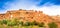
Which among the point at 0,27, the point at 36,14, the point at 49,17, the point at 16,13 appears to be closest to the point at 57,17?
the point at 49,17

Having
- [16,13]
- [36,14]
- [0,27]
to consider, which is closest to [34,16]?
[36,14]

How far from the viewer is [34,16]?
44.5 m

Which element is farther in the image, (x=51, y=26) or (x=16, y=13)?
(x=16, y=13)

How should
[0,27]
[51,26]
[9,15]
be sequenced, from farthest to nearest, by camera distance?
[9,15] → [51,26] → [0,27]

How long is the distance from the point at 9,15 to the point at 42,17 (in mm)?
6669

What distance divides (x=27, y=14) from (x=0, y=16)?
6.29 meters

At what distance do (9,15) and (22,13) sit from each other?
2.84m

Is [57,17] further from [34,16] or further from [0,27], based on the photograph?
[0,27]

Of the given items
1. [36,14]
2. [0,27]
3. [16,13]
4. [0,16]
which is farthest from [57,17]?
[0,27]

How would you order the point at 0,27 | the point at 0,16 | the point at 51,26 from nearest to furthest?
the point at 0,27
the point at 51,26
the point at 0,16

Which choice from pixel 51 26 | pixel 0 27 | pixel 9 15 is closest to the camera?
pixel 0 27

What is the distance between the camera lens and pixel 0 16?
3984 cm

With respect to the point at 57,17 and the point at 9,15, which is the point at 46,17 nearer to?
the point at 57,17

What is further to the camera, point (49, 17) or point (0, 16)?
point (49, 17)
